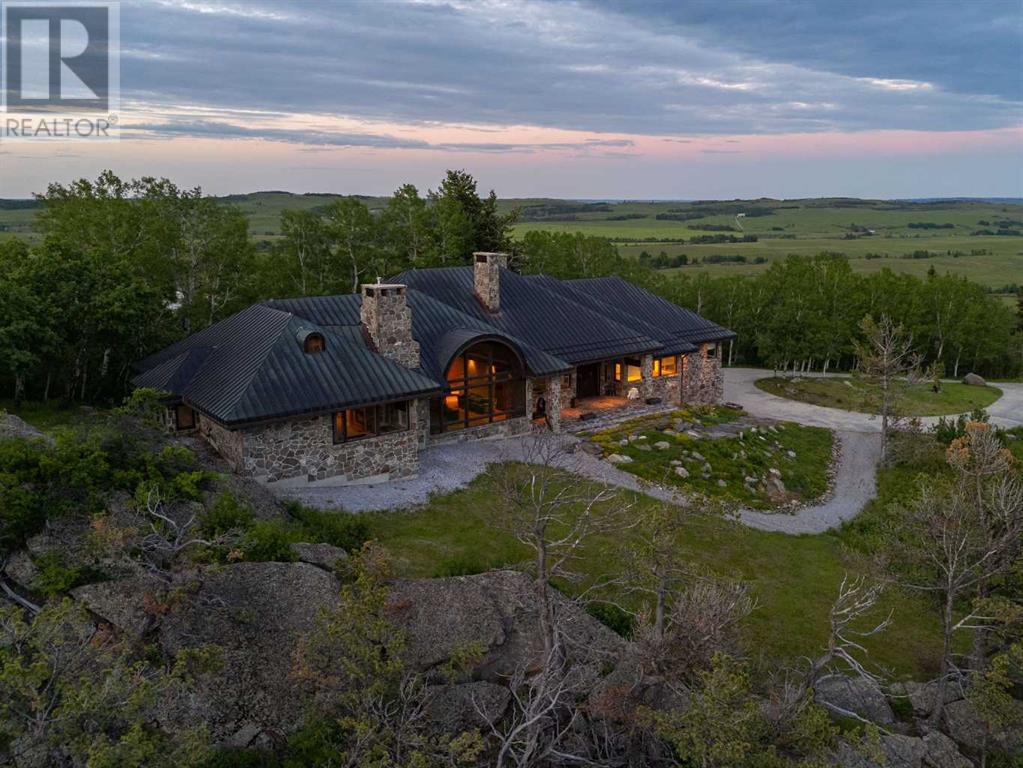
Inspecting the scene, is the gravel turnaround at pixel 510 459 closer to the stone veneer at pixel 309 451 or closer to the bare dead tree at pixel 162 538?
the stone veneer at pixel 309 451

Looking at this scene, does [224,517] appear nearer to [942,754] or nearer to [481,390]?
[481,390]

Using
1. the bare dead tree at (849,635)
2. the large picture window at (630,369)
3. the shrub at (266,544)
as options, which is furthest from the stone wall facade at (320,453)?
the large picture window at (630,369)

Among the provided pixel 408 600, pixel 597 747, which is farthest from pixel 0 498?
pixel 597 747

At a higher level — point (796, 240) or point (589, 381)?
point (796, 240)

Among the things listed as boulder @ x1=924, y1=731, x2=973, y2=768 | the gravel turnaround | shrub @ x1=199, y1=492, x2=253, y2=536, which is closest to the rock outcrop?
shrub @ x1=199, y1=492, x2=253, y2=536

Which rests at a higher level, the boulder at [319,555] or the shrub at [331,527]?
the boulder at [319,555]

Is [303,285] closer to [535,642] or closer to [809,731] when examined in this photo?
[535,642]

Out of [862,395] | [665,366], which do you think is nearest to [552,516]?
[665,366]
